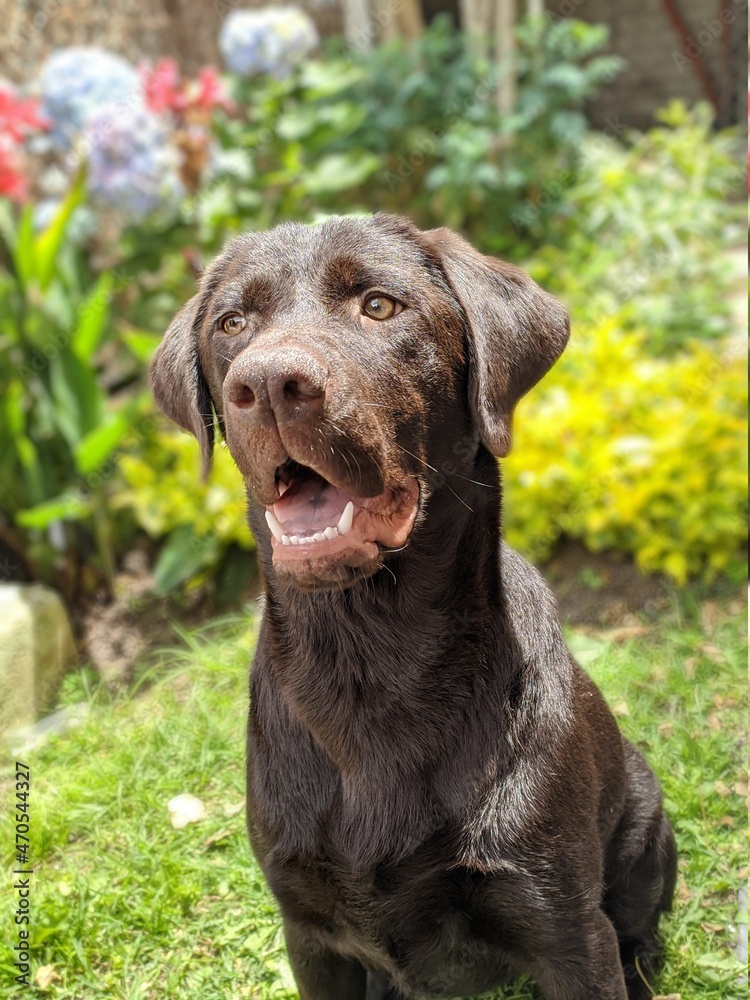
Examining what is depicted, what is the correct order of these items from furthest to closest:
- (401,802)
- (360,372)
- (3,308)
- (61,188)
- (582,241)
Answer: (582,241) → (61,188) → (3,308) → (401,802) → (360,372)

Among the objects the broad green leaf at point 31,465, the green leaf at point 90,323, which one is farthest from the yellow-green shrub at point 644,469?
the broad green leaf at point 31,465

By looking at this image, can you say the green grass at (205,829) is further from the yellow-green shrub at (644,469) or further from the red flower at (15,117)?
the red flower at (15,117)

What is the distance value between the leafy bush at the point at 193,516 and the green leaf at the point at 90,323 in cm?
54

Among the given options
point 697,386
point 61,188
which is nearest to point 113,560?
point 61,188

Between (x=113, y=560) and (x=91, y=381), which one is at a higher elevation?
(x=91, y=381)

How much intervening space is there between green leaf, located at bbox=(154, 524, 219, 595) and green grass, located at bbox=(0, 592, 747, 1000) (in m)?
0.62

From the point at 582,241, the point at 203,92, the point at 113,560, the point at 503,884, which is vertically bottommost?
the point at 113,560

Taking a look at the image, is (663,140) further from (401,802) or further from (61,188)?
(401,802)

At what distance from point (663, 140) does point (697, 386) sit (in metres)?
2.64

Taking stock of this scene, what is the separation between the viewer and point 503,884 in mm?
1684

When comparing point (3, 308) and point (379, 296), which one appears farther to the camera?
point (3, 308)

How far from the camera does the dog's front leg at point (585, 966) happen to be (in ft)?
5.73

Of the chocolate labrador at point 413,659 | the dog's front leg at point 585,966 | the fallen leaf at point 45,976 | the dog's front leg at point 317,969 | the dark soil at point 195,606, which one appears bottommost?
the dark soil at point 195,606

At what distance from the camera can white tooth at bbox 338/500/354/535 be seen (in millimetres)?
1624
